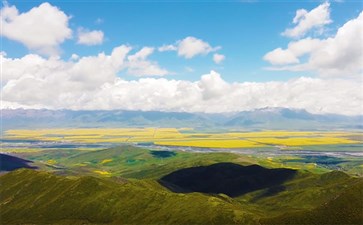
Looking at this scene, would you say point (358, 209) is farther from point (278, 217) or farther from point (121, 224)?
point (121, 224)

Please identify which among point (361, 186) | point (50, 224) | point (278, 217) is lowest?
point (50, 224)

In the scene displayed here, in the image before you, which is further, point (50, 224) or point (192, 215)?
point (50, 224)

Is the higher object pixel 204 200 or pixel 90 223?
pixel 204 200

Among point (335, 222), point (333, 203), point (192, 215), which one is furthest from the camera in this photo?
point (192, 215)

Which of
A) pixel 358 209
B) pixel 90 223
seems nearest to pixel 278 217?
pixel 358 209

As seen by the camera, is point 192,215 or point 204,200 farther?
point 204,200

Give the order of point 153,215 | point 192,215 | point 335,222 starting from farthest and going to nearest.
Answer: point 153,215
point 192,215
point 335,222

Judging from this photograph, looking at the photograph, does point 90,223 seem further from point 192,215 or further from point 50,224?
point 192,215

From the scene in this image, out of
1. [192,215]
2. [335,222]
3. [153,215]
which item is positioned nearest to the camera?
[335,222]

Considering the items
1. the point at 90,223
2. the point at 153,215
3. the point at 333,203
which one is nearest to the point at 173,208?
the point at 153,215
